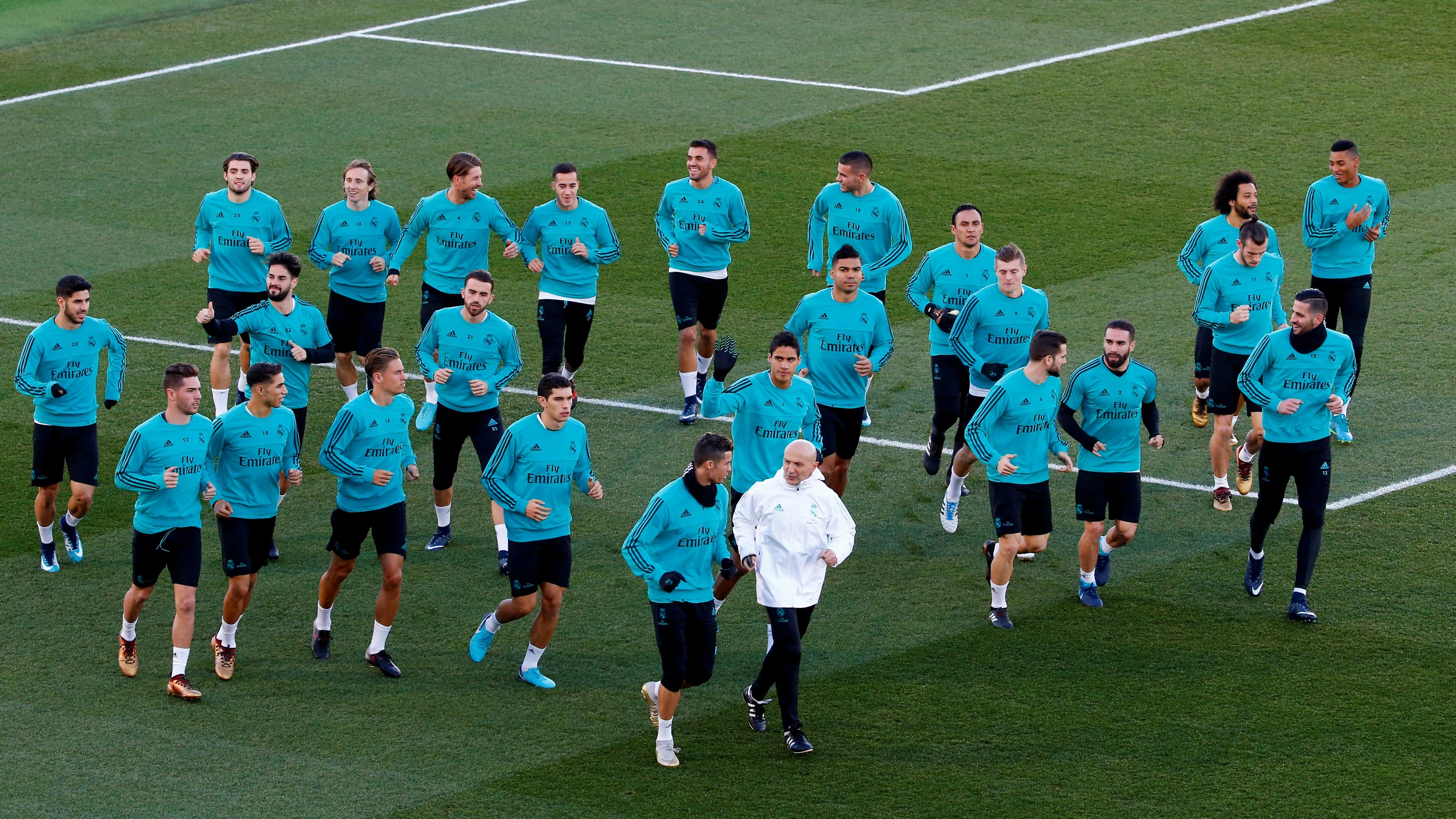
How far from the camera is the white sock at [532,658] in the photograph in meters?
11.4

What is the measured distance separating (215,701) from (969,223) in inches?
273

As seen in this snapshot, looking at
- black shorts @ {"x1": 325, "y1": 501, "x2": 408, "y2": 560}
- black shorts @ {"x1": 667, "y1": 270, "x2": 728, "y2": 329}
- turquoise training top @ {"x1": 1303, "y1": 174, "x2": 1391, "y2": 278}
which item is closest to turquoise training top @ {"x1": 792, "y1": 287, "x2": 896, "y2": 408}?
black shorts @ {"x1": 667, "y1": 270, "x2": 728, "y2": 329}

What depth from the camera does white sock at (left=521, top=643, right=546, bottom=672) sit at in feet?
37.4

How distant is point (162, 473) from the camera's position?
11.2 metres

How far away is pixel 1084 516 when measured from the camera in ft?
41.0

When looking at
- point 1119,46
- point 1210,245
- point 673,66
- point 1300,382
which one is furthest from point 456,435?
point 1119,46

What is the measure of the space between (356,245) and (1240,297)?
24.4ft

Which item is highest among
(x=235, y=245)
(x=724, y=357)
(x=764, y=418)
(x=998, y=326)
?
(x=235, y=245)

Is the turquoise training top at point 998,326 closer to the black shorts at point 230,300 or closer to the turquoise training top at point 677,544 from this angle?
the turquoise training top at point 677,544

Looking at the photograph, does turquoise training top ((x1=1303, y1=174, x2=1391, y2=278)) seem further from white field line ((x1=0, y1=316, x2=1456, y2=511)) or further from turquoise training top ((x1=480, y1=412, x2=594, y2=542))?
turquoise training top ((x1=480, y1=412, x2=594, y2=542))

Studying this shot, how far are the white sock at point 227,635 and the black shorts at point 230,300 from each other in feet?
16.3

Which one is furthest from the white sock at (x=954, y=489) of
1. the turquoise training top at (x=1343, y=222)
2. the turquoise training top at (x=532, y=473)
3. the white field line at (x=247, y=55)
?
the white field line at (x=247, y=55)

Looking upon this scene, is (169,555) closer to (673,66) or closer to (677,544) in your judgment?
(677,544)

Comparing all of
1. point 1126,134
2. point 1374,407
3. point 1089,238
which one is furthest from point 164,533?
point 1126,134
